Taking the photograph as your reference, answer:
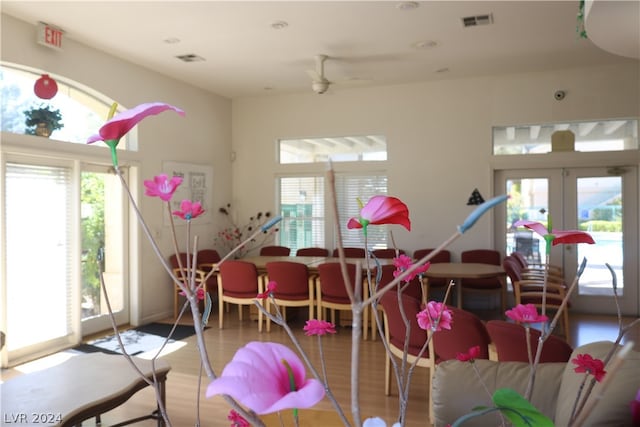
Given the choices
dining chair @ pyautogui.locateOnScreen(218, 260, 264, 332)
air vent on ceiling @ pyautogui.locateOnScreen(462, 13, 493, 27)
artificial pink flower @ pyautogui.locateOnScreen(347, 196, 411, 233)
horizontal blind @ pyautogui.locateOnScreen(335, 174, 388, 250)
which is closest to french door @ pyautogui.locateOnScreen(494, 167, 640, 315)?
horizontal blind @ pyautogui.locateOnScreen(335, 174, 388, 250)

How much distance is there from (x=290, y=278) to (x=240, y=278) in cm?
66

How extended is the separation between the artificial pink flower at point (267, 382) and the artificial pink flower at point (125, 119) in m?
0.28

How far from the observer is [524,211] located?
7.10 m

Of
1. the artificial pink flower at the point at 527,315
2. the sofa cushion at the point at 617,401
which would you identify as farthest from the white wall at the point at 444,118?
the artificial pink flower at the point at 527,315

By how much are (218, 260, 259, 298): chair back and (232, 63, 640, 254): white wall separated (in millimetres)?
2354

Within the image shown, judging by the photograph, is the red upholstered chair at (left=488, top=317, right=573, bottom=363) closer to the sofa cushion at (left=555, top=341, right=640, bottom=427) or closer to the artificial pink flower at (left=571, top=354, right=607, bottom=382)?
the sofa cushion at (left=555, top=341, right=640, bottom=427)

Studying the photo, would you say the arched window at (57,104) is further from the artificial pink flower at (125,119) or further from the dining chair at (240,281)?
the artificial pink flower at (125,119)

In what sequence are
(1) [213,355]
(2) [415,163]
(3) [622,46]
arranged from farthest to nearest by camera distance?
(2) [415,163], (1) [213,355], (3) [622,46]

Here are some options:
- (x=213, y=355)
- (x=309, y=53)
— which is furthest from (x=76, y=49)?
(x=213, y=355)

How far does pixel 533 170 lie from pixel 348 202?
110 inches

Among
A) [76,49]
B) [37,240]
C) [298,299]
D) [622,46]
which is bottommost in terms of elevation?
[298,299]

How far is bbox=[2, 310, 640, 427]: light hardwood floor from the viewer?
139 inches

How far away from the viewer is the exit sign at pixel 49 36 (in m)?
4.80

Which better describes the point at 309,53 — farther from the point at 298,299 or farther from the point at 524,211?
the point at 524,211
